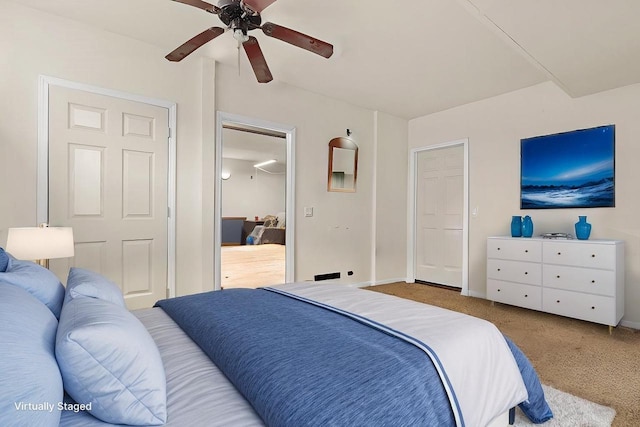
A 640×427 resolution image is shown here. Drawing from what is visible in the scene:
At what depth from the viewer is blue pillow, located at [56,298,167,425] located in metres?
0.78

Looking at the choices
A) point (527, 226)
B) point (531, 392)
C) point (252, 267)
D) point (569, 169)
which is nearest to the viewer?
point (531, 392)

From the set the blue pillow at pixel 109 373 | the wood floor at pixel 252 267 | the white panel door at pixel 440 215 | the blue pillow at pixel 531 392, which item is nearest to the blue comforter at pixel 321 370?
the blue pillow at pixel 109 373

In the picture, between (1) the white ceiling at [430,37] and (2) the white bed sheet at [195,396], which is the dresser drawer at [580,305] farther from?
(2) the white bed sheet at [195,396]

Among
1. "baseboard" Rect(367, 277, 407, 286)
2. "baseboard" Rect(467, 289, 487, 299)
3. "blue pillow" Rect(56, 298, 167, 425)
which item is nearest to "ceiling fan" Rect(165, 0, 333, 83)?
"blue pillow" Rect(56, 298, 167, 425)

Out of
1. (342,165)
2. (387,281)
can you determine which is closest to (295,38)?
(342,165)

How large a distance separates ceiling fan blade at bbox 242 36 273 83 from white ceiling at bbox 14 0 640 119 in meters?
0.40

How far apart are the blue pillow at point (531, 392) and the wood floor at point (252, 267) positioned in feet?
9.70

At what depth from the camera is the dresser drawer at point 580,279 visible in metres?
2.89

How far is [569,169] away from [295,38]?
3177 mm

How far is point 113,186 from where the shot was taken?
282cm

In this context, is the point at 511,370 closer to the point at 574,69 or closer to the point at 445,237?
the point at 574,69

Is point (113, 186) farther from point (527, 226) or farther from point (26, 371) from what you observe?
point (527, 226)

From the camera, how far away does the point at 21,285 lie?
1.10 meters

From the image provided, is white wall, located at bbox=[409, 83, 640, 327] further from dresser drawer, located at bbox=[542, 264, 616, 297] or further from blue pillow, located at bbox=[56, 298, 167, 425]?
blue pillow, located at bbox=[56, 298, 167, 425]
